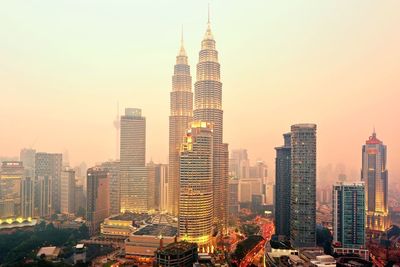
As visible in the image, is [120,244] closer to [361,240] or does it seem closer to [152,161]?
[361,240]

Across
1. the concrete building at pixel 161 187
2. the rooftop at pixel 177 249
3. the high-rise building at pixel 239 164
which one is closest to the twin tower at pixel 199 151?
the rooftop at pixel 177 249

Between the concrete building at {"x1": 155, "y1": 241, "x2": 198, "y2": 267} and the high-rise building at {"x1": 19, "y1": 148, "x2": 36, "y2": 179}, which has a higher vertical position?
the high-rise building at {"x1": 19, "y1": 148, "x2": 36, "y2": 179}

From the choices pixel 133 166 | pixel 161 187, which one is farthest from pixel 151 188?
pixel 133 166

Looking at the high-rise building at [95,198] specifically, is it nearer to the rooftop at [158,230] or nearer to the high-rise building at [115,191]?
the high-rise building at [115,191]

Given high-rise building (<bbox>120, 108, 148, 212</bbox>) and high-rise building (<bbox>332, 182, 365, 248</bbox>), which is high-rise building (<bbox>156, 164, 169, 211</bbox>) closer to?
high-rise building (<bbox>120, 108, 148, 212</bbox>)

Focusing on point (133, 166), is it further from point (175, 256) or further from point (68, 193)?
point (175, 256)

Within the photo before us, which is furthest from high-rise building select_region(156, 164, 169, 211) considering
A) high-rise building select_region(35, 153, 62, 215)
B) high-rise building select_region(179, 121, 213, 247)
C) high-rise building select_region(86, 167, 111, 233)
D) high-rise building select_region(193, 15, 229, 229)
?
high-rise building select_region(179, 121, 213, 247)
